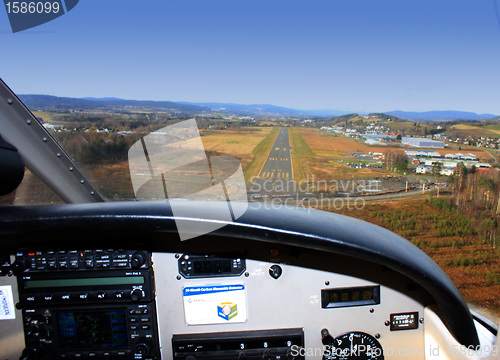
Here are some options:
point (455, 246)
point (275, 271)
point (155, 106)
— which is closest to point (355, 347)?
point (275, 271)

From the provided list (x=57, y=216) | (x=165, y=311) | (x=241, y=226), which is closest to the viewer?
(x=241, y=226)

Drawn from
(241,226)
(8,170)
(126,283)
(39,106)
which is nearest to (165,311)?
(126,283)

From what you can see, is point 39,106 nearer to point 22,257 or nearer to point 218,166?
point 22,257

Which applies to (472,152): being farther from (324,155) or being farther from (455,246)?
(324,155)

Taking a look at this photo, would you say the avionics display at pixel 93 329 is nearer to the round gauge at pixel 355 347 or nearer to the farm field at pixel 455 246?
the round gauge at pixel 355 347

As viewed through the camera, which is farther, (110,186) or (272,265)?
(110,186)

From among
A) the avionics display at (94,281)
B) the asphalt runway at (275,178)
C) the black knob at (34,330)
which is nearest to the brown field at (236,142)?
the asphalt runway at (275,178)

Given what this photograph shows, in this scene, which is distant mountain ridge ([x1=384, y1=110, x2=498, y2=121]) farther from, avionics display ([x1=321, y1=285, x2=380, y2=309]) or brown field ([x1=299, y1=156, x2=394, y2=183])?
avionics display ([x1=321, y1=285, x2=380, y2=309])
